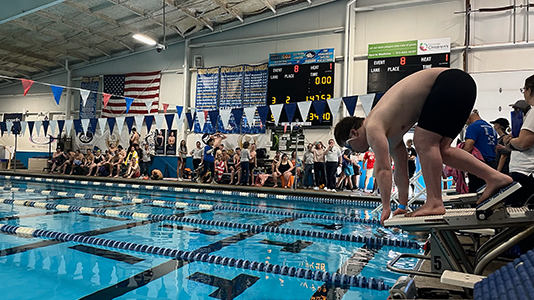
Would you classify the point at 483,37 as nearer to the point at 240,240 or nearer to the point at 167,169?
the point at 240,240

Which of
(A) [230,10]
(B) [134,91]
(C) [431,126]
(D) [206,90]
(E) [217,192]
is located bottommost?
(E) [217,192]

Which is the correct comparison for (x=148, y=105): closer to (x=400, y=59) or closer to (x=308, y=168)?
(x=308, y=168)

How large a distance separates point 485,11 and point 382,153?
11.3m

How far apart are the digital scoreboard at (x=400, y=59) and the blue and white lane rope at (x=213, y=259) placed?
9.56m

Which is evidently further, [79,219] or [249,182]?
[249,182]

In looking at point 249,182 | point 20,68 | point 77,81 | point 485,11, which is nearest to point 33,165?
point 77,81

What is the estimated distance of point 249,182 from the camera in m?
11.8

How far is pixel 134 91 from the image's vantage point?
16609 millimetres

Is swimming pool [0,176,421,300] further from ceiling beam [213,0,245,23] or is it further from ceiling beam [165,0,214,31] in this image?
ceiling beam [213,0,245,23]

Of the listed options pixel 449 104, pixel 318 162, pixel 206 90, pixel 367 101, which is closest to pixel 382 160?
pixel 449 104

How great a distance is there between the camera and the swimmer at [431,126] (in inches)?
85.7

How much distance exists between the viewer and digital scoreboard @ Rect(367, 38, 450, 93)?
36.7 ft

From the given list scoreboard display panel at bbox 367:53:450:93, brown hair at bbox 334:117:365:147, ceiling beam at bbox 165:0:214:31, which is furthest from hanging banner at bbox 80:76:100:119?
brown hair at bbox 334:117:365:147

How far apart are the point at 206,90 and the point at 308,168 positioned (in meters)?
6.07
